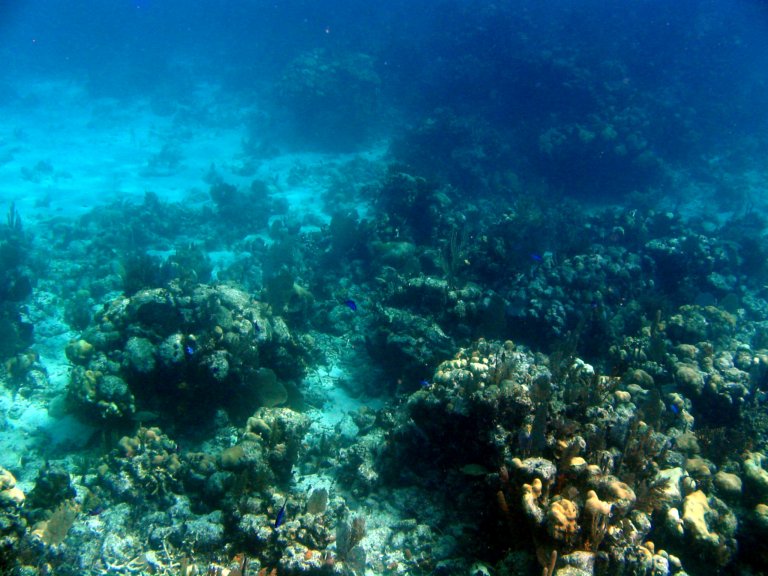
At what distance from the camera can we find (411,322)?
8.62 meters

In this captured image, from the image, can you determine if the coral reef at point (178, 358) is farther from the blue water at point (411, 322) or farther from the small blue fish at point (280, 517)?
the small blue fish at point (280, 517)

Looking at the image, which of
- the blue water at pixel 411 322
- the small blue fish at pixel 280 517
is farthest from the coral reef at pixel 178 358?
the small blue fish at pixel 280 517

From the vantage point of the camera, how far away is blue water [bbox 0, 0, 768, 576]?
4531 mm

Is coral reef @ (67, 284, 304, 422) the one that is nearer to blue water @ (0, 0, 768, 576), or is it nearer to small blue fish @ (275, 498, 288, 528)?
blue water @ (0, 0, 768, 576)

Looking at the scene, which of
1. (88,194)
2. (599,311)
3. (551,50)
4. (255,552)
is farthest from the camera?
(551,50)

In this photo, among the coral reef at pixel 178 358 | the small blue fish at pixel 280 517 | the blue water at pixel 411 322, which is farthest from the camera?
the coral reef at pixel 178 358

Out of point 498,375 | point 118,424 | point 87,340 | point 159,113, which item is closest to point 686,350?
point 498,375

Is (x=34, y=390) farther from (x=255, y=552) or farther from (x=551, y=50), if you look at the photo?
(x=551, y=50)

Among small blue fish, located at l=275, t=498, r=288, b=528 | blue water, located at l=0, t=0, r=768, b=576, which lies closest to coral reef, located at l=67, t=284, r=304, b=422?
blue water, located at l=0, t=0, r=768, b=576

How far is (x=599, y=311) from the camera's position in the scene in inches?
376

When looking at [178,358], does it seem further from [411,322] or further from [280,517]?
[411,322]

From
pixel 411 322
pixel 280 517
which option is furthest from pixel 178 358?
pixel 411 322

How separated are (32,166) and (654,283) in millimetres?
30071

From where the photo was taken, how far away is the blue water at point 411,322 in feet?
14.9
